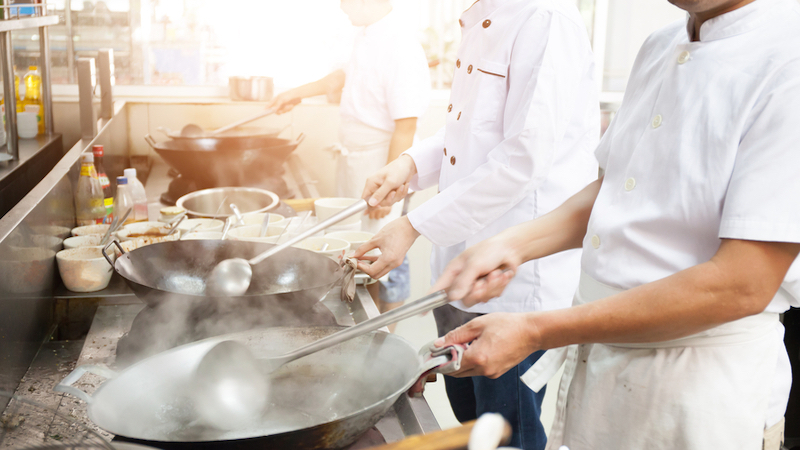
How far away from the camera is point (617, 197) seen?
1044mm

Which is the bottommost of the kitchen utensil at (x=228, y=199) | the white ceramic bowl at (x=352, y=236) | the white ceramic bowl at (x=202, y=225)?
the kitchen utensil at (x=228, y=199)

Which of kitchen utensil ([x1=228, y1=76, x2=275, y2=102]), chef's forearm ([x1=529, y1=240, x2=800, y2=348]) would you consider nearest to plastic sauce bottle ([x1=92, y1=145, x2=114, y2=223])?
chef's forearm ([x1=529, y1=240, x2=800, y2=348])

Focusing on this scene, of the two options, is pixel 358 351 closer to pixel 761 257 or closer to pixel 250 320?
pixel 250 320

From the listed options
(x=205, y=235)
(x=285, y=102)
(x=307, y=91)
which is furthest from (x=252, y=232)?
(x=307, y=91)

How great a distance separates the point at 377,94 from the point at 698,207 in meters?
2.29

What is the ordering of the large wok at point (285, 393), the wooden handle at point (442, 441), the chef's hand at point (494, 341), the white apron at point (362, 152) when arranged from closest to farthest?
1. the wooden handle at point (442, 441)
2. the large wok at point (285, 393)
3. the chef's hand at point (494, 341)
4. the white apron at point (362, 152)

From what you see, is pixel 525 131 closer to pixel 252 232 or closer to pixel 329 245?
pixel 329 245

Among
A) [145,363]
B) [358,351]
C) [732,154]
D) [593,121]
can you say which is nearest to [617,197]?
[732,154]

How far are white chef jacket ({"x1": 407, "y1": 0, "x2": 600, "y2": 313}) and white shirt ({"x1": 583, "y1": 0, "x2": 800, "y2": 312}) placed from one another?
33cm

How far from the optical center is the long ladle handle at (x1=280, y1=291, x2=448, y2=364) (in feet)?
2.93

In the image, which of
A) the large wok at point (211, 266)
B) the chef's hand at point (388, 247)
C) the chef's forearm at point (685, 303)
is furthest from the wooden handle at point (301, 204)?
the chef's forearm at point (685, 303)

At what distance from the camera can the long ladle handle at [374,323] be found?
89 centimetres

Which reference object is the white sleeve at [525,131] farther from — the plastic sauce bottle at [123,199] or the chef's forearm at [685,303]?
the plastic sauce bottle at [123,199]

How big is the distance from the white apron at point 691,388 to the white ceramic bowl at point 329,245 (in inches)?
31.8
